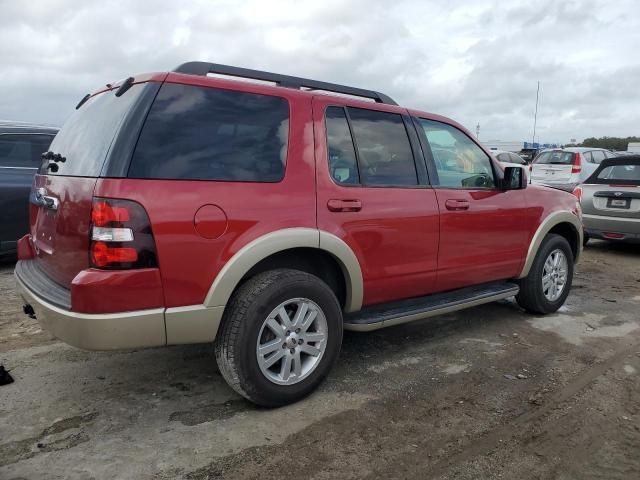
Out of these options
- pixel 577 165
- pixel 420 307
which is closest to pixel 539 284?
pixel 420 307

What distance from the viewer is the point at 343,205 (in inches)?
129

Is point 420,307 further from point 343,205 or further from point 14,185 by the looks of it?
point 14,185

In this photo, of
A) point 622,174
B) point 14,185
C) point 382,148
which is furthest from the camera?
point 622,174

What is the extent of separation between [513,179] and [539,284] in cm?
110

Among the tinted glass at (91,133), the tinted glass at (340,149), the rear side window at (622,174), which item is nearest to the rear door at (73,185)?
the tinted glass at (91,133)

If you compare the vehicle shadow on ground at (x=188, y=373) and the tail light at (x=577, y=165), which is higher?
the tail light at (x=577, y=165)

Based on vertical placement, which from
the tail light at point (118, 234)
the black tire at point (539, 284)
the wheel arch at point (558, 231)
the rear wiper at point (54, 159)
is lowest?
the black tire at point (539, 284)

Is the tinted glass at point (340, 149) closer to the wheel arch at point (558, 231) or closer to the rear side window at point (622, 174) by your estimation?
the wheel arch at point (558, 231)

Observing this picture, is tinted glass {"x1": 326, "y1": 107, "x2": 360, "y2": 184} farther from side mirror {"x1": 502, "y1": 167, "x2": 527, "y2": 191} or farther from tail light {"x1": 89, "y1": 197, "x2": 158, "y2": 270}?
side mirror {"x1": 502, "y1": 167, "x2": 527, "y2": 191}

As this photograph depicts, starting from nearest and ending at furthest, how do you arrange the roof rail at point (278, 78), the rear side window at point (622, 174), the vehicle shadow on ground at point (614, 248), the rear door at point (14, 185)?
the roof rail at point (278, 78), the rear door at point (14, 185), the rear side window at point (622, 174), the vehicle shadow on ground at point (614, 248)

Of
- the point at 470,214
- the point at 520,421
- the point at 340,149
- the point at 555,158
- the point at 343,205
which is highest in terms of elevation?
the point at 555,158

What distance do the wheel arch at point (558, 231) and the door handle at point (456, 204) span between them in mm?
1042

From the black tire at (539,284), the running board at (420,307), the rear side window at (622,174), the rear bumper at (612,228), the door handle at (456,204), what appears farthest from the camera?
the rear side window at (622,174)

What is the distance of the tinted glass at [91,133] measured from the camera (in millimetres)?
2746
